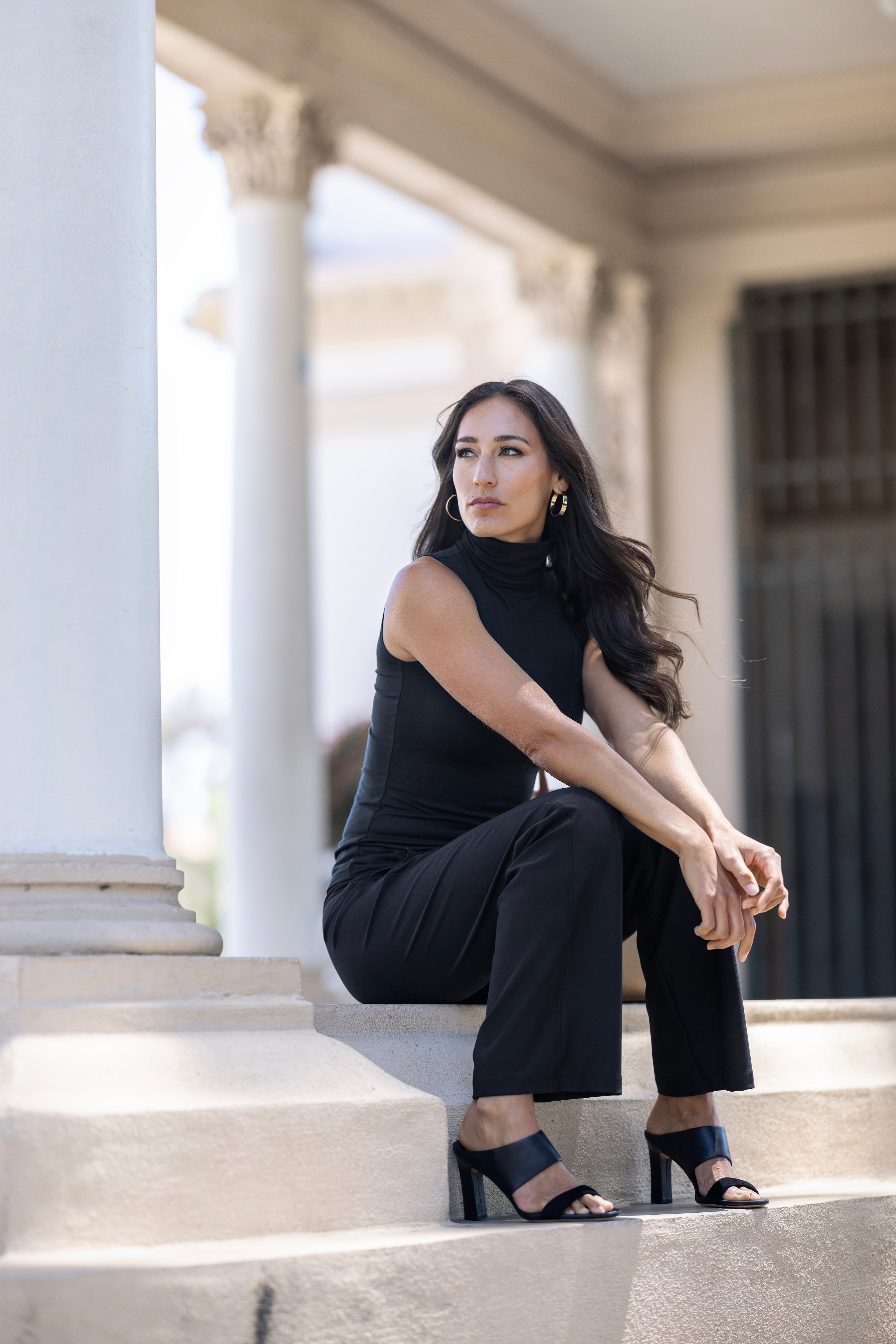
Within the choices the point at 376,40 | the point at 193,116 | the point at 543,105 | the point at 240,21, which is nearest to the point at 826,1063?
the point at 240,21

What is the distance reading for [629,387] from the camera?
551 inches

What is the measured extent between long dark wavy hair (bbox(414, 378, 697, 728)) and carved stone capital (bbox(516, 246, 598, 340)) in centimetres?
864

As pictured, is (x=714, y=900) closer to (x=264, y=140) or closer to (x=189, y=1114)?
(x=189, y=1114)

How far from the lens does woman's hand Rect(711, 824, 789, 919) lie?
404 centimetres

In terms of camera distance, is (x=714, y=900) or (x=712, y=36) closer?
(x=714, y=900)

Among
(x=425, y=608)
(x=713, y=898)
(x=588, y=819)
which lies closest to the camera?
(x=588, y=819)

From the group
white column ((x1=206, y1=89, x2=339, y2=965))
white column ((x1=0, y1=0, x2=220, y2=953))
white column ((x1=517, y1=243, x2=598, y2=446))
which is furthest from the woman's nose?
white column ((x1=517, y1=243, x2=598, y2=446))

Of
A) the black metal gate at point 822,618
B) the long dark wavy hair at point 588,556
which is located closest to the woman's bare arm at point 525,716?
the long dark wavy hair at point 588,556

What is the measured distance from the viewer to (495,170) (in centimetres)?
1216

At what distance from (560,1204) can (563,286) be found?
1045 cm

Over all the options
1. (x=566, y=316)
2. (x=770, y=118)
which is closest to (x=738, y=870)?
(x=566, y=316)

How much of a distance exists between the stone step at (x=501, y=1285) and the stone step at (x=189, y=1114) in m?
0.07

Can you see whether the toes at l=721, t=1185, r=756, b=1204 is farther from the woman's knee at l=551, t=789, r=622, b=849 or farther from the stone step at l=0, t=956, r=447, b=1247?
the woman's knee at l=551, t=789, r=622, b=849

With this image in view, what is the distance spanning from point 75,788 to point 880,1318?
241cm
